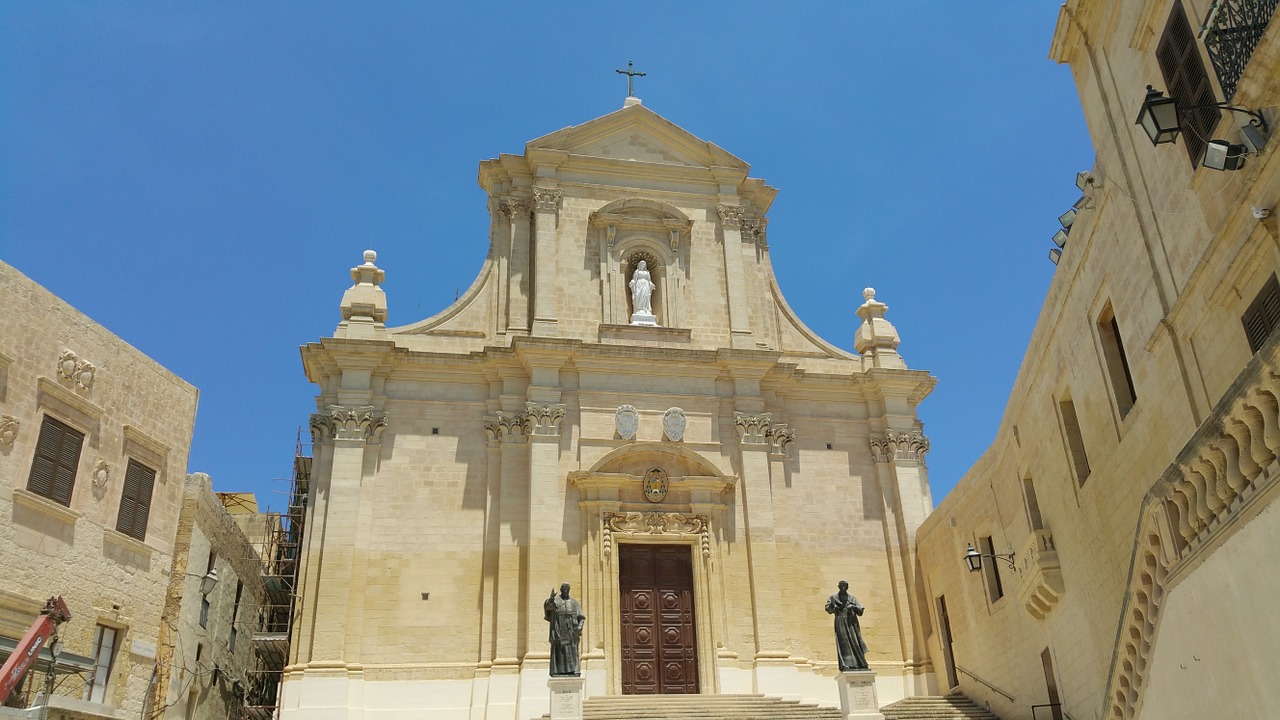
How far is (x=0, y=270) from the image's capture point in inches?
585

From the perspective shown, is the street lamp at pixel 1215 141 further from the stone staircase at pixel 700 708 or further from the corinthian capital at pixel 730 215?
the corinthian capital at pixel 730 215

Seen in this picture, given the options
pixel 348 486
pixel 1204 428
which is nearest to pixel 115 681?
pixel 348 486

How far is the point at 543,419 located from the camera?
877 inches

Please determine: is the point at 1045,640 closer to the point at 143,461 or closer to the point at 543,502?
the point at 543,502

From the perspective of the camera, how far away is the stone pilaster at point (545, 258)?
77.4 feet

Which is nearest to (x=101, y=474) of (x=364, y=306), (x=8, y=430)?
(x=8, y=430)

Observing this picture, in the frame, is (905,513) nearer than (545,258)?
Yes

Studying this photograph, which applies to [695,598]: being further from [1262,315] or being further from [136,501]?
[1262,315]

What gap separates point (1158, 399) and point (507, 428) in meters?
14.3

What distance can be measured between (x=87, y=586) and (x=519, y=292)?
1143 cm

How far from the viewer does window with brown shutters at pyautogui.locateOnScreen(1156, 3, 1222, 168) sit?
9844mm

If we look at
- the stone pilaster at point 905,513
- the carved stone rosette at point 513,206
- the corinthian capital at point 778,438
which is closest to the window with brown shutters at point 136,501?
the carved stone rosette at point 513,206

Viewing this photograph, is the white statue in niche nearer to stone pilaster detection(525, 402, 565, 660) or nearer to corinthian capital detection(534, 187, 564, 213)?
corinthian capital detection(534, 187, 564, 213)

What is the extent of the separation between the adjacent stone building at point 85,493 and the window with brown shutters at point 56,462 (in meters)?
0.02
